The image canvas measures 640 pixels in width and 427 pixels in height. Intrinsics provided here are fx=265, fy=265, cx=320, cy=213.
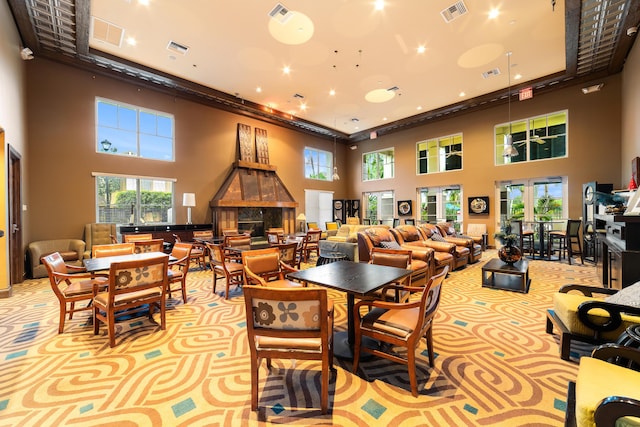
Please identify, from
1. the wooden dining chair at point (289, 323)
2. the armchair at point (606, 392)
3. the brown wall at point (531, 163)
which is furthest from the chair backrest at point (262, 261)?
the brown wall at point (531, 163)

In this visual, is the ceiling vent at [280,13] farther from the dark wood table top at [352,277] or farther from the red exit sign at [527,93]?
the red exit sign at [527,93]

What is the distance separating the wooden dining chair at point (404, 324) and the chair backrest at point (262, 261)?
1.56m

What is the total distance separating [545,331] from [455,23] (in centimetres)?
531

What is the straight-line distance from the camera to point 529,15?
4.86 meters

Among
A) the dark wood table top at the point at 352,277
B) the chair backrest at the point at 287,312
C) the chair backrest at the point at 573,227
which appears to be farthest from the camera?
the chair backrest at the point at 573,227

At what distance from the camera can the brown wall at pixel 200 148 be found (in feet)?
19.5

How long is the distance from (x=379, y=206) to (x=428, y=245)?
6622 millimetres

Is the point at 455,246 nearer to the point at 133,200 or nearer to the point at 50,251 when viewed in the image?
the point at 133,200

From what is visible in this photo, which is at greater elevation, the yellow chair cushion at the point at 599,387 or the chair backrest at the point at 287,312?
the chair backrest at the point at 287,312

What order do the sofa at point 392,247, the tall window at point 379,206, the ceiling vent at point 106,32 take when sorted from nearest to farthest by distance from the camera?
the sofa at point 392,247 → the ceiling vent at point 106,32 → the tall window at point 379,206

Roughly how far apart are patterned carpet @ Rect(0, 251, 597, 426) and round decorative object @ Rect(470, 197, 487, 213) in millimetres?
6566

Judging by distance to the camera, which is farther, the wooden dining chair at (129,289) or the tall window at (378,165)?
the tall window at (378,165)

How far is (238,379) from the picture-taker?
2.13 m

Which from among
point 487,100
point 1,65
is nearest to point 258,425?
point 1,65
